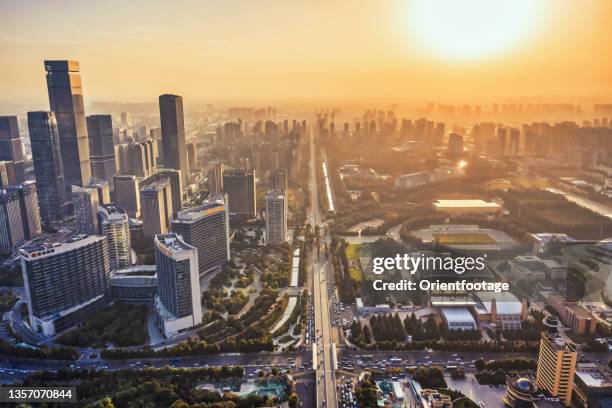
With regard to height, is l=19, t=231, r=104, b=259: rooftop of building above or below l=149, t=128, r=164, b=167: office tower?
below

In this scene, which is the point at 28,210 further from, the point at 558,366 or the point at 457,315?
the point at 558,366

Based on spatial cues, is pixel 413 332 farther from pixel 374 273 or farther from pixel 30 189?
pixel 30 189

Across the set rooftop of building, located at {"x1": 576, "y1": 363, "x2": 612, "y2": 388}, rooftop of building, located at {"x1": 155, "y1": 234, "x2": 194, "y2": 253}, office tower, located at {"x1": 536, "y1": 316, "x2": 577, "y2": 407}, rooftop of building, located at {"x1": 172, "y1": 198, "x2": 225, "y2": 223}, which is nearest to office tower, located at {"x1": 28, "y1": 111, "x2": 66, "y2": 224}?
rooftop of building, located at {"x1": 172, "y1": 198, "x2": 225, "y2": 223}

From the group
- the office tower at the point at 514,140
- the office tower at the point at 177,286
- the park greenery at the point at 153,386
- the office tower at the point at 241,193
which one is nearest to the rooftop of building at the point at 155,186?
the office tower at the point at 241,193

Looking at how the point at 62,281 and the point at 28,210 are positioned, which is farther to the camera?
the point at 28,210

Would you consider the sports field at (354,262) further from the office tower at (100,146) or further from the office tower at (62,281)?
the office tower at (100,146)

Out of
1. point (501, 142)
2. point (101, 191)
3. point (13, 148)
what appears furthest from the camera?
point (501, 142)

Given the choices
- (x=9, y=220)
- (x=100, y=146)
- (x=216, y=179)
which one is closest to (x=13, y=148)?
(x=100, y=146)

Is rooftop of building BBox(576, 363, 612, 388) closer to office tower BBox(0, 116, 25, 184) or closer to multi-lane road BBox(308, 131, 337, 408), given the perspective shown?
multi-lane road BBox(308, 131, 337, 408)
